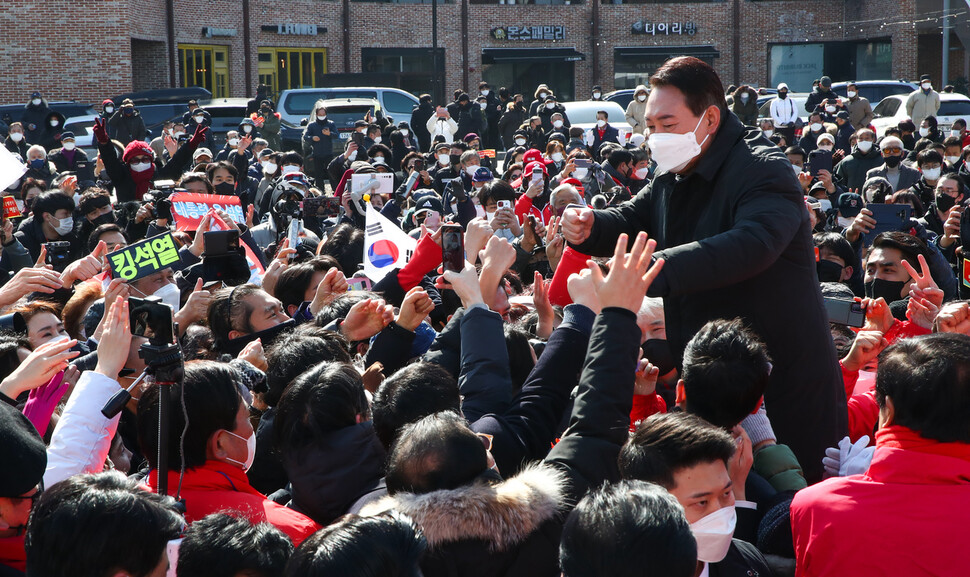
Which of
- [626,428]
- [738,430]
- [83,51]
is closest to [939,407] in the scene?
[738,430]

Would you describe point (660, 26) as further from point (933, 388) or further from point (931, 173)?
point (933, 388)

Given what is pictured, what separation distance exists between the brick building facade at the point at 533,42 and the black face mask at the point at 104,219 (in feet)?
69.8

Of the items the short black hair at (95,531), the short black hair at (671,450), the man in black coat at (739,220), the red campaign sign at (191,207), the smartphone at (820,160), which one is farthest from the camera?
the smartphone at (820,160)

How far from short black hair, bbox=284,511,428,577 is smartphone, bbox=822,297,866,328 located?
298 cm

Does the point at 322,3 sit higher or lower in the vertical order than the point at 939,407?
higher

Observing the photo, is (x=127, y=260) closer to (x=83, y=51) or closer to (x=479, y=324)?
(x=479, y=324)

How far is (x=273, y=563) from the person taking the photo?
2.19 m

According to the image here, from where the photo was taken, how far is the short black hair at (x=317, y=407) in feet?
9.39

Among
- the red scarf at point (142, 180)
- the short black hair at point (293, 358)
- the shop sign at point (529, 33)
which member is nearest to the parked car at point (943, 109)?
the shop sign at point (529, 33)

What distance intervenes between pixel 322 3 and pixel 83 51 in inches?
319

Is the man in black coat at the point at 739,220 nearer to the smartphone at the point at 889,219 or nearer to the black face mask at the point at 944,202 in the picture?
the smartphone at the point at 889,219

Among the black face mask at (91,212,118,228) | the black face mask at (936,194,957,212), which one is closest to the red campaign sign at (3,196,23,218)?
the black face mask at (91,212,118,228)

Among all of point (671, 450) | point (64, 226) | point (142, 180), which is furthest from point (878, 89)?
point (671, 450)

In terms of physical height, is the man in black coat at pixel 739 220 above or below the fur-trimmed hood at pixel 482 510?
above
